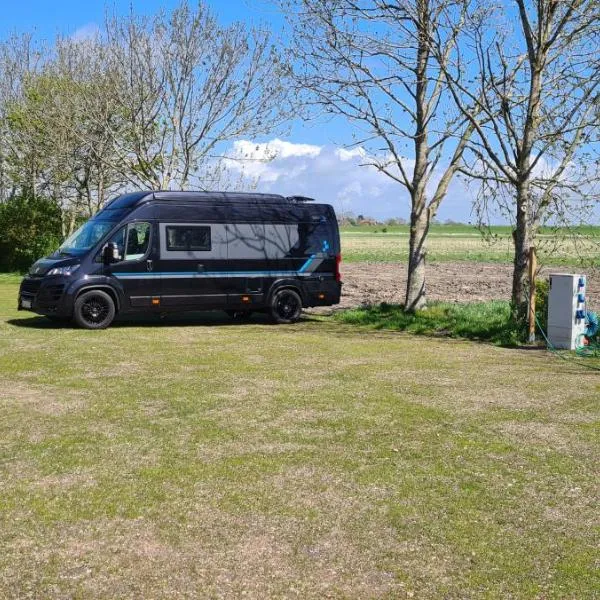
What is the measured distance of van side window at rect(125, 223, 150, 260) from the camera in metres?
15.7

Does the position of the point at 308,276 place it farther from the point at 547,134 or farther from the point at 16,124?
the point at 16,124

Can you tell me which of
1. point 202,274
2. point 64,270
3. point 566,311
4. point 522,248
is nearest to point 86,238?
point 64,270

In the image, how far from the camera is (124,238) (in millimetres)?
15680

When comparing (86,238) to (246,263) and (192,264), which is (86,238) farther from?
(246,263)

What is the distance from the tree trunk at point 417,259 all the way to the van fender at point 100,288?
6.07m

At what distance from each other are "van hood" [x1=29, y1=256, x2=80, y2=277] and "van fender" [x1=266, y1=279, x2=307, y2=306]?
394cm

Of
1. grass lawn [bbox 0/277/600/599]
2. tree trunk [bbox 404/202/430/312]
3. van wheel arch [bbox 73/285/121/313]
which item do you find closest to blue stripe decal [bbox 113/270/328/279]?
van wheel arch [bbox 73/285/121/313]

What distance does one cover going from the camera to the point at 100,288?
15.6 m

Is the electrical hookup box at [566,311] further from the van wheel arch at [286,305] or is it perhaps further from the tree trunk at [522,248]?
the van wheel arch at [286,305]

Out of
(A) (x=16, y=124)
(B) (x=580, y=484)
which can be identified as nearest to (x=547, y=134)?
(B) (x=580, y=484)

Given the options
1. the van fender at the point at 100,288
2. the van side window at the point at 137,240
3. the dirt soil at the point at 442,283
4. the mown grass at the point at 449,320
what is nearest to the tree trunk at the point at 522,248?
the mown grass at the point at 449,320

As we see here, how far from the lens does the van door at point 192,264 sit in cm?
1602

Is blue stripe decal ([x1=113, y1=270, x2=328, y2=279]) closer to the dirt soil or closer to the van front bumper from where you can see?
the van front bumper

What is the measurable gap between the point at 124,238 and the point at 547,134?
8032mm
